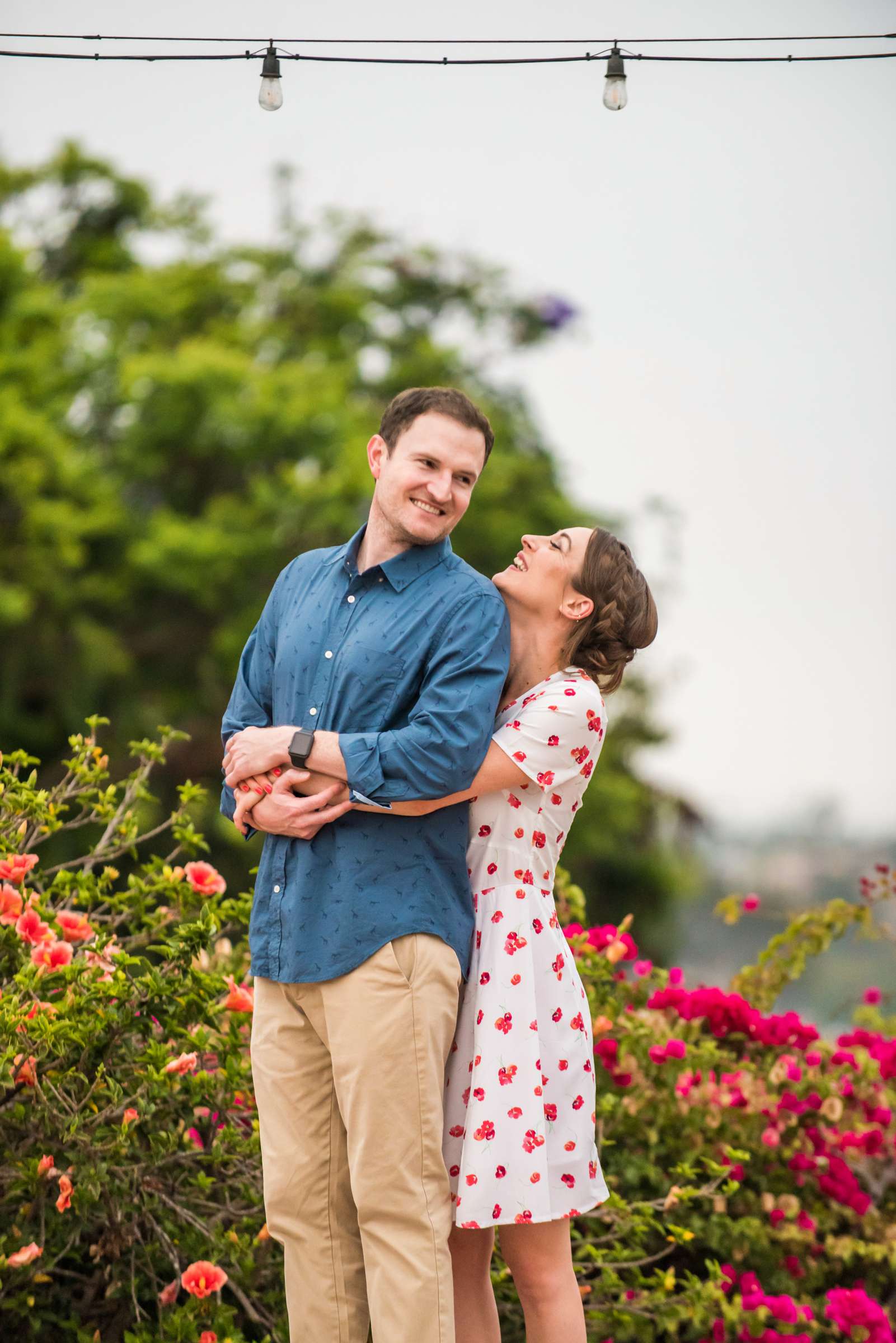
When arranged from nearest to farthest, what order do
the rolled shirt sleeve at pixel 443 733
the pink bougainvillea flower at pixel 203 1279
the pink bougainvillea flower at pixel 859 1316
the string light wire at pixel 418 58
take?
the rolled shirt sleeve at pixel 443 733, the pink bougainvillea flower at pixel 203 1279, the string light wire at pixel 418 58, the pink bougainvillea flower at pixel 859 1316

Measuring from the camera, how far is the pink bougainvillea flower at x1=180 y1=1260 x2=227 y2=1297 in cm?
237

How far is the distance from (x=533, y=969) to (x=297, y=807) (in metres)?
0.48

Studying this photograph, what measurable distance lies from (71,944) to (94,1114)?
0.36 metres

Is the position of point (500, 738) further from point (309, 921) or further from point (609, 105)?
point (609, 105)

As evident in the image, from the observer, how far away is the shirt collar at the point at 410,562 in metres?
2.25

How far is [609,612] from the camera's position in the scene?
7.49ft

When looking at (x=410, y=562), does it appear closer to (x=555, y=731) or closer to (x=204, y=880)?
(x=555, y=731)

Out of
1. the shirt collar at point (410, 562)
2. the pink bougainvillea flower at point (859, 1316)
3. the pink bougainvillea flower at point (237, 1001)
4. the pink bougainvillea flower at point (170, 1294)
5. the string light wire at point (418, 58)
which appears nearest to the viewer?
the shirt collar at point (410, 562)

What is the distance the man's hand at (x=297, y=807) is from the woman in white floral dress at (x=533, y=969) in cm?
4

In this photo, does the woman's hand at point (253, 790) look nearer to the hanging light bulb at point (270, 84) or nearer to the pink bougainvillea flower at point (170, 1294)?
the pink bougainvillea flower at point (170, 1294)

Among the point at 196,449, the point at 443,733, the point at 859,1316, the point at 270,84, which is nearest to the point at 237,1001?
the point at 443,733

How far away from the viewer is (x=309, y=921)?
2133 millimetres

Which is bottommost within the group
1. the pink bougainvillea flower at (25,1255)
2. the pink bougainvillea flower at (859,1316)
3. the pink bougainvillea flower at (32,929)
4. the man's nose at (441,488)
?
the pink bougainvillea flower at (859,1316)

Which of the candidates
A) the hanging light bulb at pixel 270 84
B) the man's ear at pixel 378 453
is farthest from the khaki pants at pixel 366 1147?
the hanging light bulb at pixel 270 84
